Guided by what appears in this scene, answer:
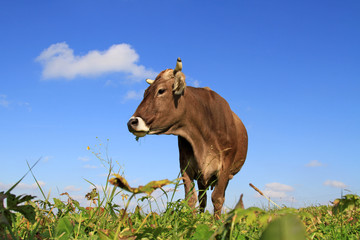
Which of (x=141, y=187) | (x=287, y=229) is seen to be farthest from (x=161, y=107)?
(x=287, y=229)

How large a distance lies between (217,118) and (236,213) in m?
4.97

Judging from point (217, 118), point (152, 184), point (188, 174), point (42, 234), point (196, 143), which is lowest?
point (42, 234)

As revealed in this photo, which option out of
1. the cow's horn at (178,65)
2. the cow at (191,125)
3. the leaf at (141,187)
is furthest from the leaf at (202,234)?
the cow's horn at (178,65)

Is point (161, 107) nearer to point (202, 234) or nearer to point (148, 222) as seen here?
point (148, 222)

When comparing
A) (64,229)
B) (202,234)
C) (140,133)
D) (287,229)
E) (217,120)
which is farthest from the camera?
(217,120)

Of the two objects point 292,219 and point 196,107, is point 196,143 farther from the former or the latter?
point 292,219

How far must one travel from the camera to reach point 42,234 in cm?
234

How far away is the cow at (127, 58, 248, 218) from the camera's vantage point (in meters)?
5.61

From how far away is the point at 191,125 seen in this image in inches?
232

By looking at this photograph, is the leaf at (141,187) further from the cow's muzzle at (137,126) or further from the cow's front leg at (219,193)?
the cow's front leg at (219,193)

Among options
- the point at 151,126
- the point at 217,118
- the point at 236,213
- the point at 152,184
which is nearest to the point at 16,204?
the point at 152,184

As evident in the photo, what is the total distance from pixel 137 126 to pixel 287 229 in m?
4.59

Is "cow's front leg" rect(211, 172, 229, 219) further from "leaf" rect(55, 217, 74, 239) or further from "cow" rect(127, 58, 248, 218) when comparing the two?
"leaf" rect(55, 217, 74, 239)

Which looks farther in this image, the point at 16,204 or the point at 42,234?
the point at 42,234
